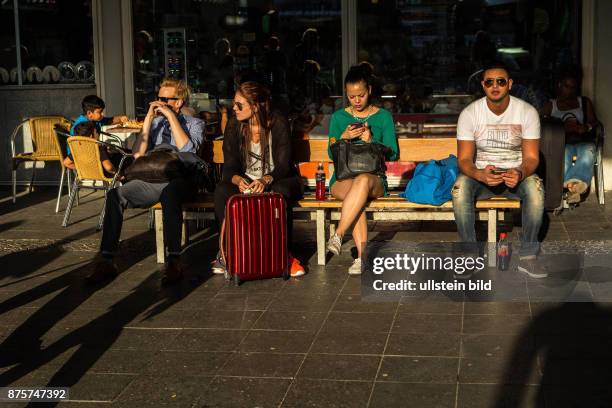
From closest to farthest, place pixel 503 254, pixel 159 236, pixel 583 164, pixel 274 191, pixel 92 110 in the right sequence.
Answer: pixel 503 254 → pixel 274 191 → pixel 159 236 → pixel 583 164 → pixel 92 110

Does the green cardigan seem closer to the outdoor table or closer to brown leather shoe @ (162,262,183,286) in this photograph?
brown leather shoe @ (162,262,183,286)

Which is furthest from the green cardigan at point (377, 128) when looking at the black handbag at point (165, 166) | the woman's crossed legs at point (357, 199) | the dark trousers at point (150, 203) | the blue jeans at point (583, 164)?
the blue jeans at point (583, 164)

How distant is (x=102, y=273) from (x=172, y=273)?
51 centimetres

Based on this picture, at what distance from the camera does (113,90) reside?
38.7 ft

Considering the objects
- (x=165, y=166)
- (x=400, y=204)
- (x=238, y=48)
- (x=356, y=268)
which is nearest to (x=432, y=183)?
(x=400, y=204)

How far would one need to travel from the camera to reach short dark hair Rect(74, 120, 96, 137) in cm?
962

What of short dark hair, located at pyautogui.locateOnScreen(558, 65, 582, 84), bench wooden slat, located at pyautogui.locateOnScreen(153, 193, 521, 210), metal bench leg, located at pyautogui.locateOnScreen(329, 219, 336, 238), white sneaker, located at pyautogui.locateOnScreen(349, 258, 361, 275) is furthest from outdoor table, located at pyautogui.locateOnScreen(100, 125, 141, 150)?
short dark hair, located at pyautogui.locateOnScreen(558, 65, 582, 84)

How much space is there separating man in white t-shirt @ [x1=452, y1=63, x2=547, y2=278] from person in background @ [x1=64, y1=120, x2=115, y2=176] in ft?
11.2

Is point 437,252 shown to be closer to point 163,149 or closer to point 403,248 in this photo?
point 403,248

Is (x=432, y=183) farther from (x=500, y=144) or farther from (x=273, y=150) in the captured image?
(x=273, y=150)

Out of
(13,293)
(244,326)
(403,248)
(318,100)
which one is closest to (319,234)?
(403,248)

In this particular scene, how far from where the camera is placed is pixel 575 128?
988cm

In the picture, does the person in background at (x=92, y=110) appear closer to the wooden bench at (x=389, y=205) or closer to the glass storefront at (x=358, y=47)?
the glass storefront at (x=358, y=47)

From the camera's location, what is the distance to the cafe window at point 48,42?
39.3 ft
